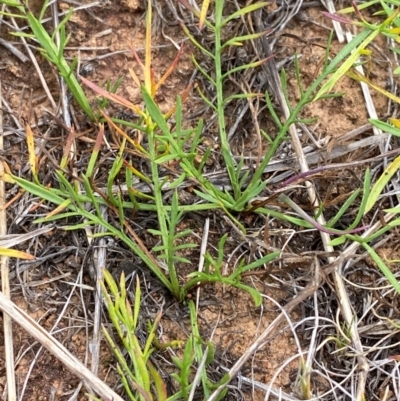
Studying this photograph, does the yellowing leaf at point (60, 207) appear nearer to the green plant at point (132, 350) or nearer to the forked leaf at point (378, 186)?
the green plant at point (132, 350)

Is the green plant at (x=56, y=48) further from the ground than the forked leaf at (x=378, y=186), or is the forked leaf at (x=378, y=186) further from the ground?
the green plant at (x=56, y=48)

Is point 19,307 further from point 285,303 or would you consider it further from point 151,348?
point 285,303

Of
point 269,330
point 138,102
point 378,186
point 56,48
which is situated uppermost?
point 56,48

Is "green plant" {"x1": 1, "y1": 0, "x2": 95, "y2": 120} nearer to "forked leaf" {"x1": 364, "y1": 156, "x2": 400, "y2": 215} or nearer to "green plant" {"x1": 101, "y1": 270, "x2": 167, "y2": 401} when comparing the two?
"green plant" {"x1": 101, "y1": 270, "x2": 167, "y2": 401}

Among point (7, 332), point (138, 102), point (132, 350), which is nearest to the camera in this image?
point (132, 350)

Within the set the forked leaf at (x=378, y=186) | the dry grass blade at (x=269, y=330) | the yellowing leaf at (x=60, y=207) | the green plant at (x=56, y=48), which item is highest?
the green plant at (x=56, y=48)

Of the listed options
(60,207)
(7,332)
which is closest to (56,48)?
(60,207)

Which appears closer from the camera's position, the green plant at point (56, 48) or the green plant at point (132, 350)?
the green plant at point (132, 350)

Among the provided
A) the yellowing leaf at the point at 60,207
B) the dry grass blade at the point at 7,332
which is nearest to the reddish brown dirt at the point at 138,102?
the dry grass blade at the point at 7,332

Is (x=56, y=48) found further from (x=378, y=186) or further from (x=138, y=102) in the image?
(x=378, y=186)

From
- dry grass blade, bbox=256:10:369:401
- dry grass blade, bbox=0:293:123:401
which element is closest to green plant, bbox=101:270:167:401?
dry grass blade, bbox=0:293:123:401

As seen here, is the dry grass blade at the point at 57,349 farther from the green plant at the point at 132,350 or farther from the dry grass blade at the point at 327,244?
the dry grass blade at the point at 327,244
